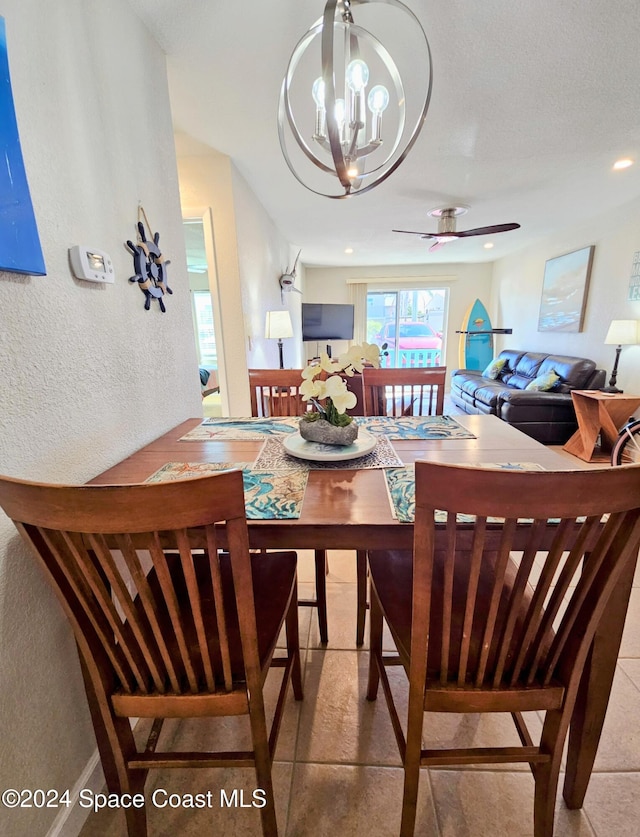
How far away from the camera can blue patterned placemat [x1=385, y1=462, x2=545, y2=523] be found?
75 cm

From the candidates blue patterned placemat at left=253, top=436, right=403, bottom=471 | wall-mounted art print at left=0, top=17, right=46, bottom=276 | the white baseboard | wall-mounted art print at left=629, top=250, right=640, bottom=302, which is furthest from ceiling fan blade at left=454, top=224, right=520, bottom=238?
the white baseboard

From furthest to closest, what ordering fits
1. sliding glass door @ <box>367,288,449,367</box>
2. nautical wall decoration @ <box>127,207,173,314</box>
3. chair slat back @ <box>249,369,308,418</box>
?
sliding glass door @ <box>367,288,449,367</box> < chair slat back @ <box>249,369,308,418</box> < nautical wall decoration @ <box>127,207,173,314</box>

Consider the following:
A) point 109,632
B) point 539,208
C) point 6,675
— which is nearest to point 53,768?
point 6,675

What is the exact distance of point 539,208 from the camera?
3.45 metres

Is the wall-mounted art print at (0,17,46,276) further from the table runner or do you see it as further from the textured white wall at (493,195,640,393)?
the textured white wall at (493,195,640,393)

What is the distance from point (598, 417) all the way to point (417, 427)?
2.59m

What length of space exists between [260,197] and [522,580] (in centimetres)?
349

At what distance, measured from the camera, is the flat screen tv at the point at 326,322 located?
581cm

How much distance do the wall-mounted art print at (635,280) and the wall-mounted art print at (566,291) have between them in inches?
22.5

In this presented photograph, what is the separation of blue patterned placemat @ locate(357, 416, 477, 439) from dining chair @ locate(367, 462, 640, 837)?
496 millimetres

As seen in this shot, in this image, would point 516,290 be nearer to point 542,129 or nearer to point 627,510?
point 542,129

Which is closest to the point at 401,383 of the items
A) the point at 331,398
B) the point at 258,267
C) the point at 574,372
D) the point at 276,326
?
the point at 331,398

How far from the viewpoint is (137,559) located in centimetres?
61

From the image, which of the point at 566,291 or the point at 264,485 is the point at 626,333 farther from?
the point at 264,485
